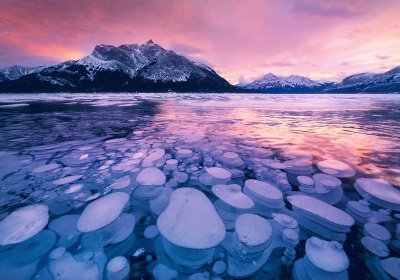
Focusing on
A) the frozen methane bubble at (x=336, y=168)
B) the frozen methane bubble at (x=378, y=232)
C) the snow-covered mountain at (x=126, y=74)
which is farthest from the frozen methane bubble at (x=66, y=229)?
the snow-covered mountain at (x=126, y=74)

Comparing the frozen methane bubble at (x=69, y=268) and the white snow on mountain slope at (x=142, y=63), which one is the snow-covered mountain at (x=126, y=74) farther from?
the frozen methane bubble at (x=69, y=268)

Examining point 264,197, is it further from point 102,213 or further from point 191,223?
point 102,213

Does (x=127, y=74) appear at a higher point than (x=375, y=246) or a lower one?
higher

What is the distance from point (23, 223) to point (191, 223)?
1.55 metres

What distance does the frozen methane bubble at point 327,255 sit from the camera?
1.57 metres

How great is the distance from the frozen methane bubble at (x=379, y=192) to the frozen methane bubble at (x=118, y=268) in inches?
108

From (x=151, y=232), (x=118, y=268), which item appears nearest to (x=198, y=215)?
(x=151, y=232)

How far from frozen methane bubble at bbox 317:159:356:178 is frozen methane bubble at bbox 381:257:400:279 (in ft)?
5.33

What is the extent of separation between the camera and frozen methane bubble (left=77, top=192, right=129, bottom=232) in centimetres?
186

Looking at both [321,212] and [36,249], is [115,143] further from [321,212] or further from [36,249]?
[321,212]

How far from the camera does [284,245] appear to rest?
73.7 inches

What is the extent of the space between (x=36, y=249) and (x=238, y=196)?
6.40 ft

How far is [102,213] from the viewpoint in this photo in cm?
203

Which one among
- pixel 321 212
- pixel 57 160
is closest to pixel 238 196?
pixel 321 212
